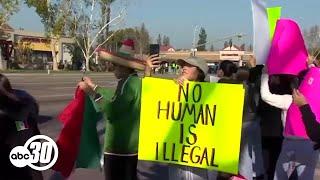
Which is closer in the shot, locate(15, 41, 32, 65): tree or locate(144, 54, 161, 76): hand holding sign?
locate(144, 54, 161, 76): hand holding sign

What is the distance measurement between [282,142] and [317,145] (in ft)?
5.30

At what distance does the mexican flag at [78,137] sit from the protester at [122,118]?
14 cm

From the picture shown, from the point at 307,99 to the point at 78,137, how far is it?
2073 mm

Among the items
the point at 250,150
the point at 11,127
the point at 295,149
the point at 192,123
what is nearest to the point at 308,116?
the point at 192,123

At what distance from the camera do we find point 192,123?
4.43 m

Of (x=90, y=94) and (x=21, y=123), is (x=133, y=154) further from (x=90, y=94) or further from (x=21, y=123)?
(x=21, y=123)

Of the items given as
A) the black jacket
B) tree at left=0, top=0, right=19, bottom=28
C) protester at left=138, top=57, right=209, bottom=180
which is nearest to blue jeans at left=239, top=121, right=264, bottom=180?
protester at left=138, top=57, right=209, bottom=180

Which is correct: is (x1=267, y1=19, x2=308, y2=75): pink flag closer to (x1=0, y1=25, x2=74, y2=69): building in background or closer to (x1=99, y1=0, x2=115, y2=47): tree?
(x1=99, y1=0, x2=115, y2=47): tree

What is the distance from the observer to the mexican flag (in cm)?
464

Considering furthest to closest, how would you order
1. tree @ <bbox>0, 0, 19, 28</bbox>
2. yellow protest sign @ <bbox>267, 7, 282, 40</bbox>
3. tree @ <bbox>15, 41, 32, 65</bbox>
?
tree @ <bbox>15, 41, 32, 65</bbox>, tree @ <bbox>0, 0, 19, 28</bbox>, yellow protest sign @ <bbox>267, 7, 282, 40</bbox>

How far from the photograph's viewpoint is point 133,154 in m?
4.69

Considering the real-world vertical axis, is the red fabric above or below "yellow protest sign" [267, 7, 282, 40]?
below

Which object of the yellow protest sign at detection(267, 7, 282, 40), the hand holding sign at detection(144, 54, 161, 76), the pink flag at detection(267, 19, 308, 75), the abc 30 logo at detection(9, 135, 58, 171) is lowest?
the abc 30 logo at detection(9, 135, 58, 171)

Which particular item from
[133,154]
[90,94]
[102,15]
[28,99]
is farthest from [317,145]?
[102,15]
